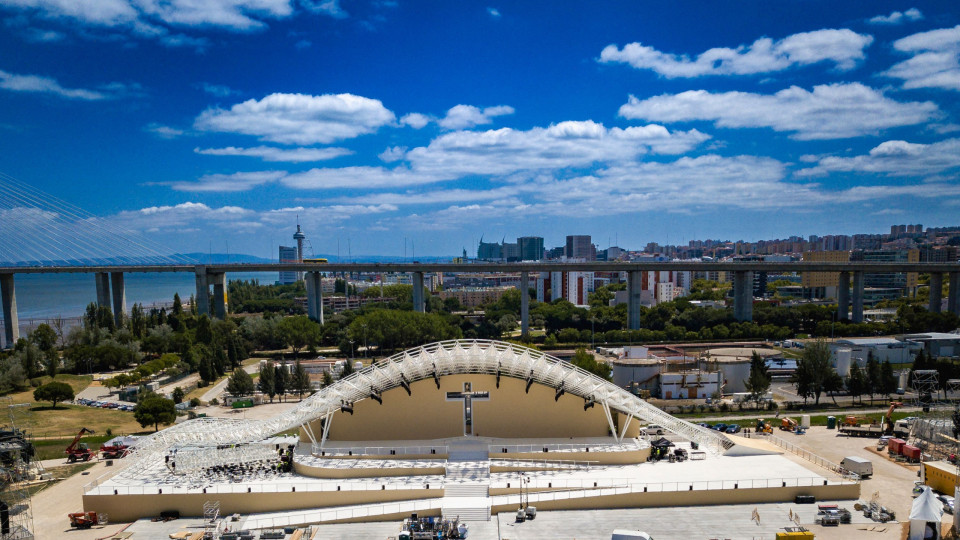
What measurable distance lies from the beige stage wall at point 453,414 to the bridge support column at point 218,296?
250 ft

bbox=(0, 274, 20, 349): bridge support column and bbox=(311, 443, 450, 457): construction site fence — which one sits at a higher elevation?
bbox=(0, 274, 20, 349): bridge support column

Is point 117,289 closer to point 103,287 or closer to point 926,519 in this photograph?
point 103,287

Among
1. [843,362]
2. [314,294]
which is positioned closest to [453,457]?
[843,362]

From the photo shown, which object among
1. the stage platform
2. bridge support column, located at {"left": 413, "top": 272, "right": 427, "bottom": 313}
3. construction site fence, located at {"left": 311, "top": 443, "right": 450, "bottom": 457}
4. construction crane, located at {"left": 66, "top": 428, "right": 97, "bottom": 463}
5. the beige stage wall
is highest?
bridge support column, located at {"left": 413, "top": 272, "right": 427, "bottom": 313}

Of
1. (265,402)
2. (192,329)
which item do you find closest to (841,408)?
(265,402)

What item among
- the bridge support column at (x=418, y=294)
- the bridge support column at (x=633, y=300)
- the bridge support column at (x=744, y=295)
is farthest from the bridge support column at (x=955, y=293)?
the bridge support column at (x=418, y=294)

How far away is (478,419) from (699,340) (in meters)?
58.1

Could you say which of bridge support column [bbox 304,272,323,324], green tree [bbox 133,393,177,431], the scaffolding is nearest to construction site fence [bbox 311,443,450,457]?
the scaffolding

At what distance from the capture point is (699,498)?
955 inches

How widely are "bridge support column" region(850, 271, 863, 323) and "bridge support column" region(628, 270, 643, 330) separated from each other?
3434 cm

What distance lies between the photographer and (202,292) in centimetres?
9400

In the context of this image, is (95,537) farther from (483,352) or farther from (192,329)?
(192,329)

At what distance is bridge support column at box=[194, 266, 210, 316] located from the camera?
92875 millimetres

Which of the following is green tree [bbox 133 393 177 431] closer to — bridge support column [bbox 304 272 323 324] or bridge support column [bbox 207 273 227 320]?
bridge support column [bbox 304 272 323 324]
